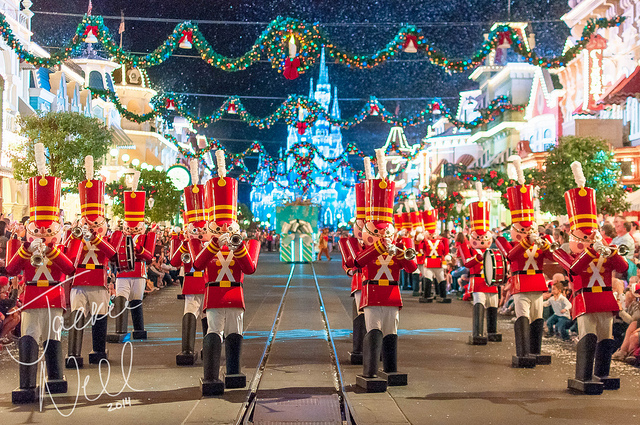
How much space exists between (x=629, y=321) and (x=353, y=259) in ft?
13.8

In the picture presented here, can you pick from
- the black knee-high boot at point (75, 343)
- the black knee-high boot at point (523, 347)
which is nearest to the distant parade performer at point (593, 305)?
the black knee-high boot at point (523, 347)

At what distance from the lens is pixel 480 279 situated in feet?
41.3

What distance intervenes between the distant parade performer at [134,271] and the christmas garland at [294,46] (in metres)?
6.02

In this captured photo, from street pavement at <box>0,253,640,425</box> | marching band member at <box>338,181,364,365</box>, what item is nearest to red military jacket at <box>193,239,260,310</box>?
street pavement at <box>0,253,640,425</box>

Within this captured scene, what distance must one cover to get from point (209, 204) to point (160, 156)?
78027mm

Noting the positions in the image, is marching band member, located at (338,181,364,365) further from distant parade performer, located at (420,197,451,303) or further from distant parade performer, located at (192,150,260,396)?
distant parade performer, located at (420,197,451,303)

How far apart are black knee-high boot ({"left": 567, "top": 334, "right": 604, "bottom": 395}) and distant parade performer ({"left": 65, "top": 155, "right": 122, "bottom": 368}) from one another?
582cm

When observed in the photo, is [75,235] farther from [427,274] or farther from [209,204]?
[427,274]

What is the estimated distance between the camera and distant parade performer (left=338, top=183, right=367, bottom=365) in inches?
370

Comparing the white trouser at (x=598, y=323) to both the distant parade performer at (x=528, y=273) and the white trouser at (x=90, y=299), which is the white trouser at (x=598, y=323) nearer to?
the distant parade performer at (x=528, y=273)

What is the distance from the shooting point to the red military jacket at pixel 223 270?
29.0 ft

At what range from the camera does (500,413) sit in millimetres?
7699

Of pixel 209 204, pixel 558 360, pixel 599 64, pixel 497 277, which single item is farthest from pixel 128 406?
pixel 599 64

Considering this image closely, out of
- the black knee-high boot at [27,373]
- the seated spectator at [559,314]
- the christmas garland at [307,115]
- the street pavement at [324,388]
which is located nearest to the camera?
the street pavement at [324,388]
